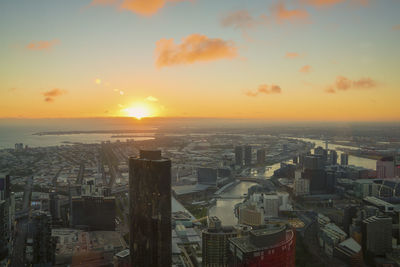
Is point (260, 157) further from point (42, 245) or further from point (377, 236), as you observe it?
point (42, 245)

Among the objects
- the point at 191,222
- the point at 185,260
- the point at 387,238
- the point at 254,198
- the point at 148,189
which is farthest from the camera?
the point at 254,198

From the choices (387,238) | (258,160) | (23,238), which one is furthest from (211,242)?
(258,160)

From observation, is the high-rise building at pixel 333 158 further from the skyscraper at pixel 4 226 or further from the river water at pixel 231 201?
the skyscraper at pixel 4 226

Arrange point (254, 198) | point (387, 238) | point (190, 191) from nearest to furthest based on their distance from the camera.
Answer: point (387, 238) < point (254, 198) < point (190, 191)

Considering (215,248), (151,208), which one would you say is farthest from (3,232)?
(215,248)

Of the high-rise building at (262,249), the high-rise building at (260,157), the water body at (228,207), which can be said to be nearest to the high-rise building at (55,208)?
the water body at (228,207)

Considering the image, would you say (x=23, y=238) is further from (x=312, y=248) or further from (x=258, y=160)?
(x=258, y=160)
